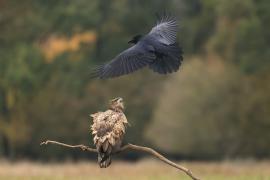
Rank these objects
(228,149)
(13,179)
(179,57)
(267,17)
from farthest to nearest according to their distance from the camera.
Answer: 1. (228,149)
2. (267,17)
3. (13,179)
4. (179,57)

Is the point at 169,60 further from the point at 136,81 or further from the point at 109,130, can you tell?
the point at 136,81

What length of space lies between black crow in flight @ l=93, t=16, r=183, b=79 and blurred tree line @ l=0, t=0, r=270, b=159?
1084 inches

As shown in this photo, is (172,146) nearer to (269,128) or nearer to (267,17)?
(269,128)

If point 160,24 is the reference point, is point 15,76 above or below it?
above

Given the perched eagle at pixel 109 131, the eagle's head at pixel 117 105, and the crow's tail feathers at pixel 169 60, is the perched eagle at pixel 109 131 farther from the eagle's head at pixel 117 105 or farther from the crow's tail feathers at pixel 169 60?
the crow's tail feathers at pixel 169 60

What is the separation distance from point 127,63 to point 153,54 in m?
0.41

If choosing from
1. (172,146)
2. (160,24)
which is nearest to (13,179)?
(160,24)

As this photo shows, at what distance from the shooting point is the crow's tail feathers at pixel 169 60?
10.7 metres

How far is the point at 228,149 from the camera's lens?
4203cm

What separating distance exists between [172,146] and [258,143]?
199 inches

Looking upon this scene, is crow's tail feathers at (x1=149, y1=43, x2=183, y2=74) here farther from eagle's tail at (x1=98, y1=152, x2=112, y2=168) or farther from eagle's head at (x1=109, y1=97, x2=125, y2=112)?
eagle's tail at (x1=98, y1=152, x2=112, y2=168)

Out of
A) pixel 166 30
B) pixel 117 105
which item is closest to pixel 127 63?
pixel 166 30

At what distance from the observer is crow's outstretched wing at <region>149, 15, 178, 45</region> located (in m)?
10.7

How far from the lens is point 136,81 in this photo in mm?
49219
